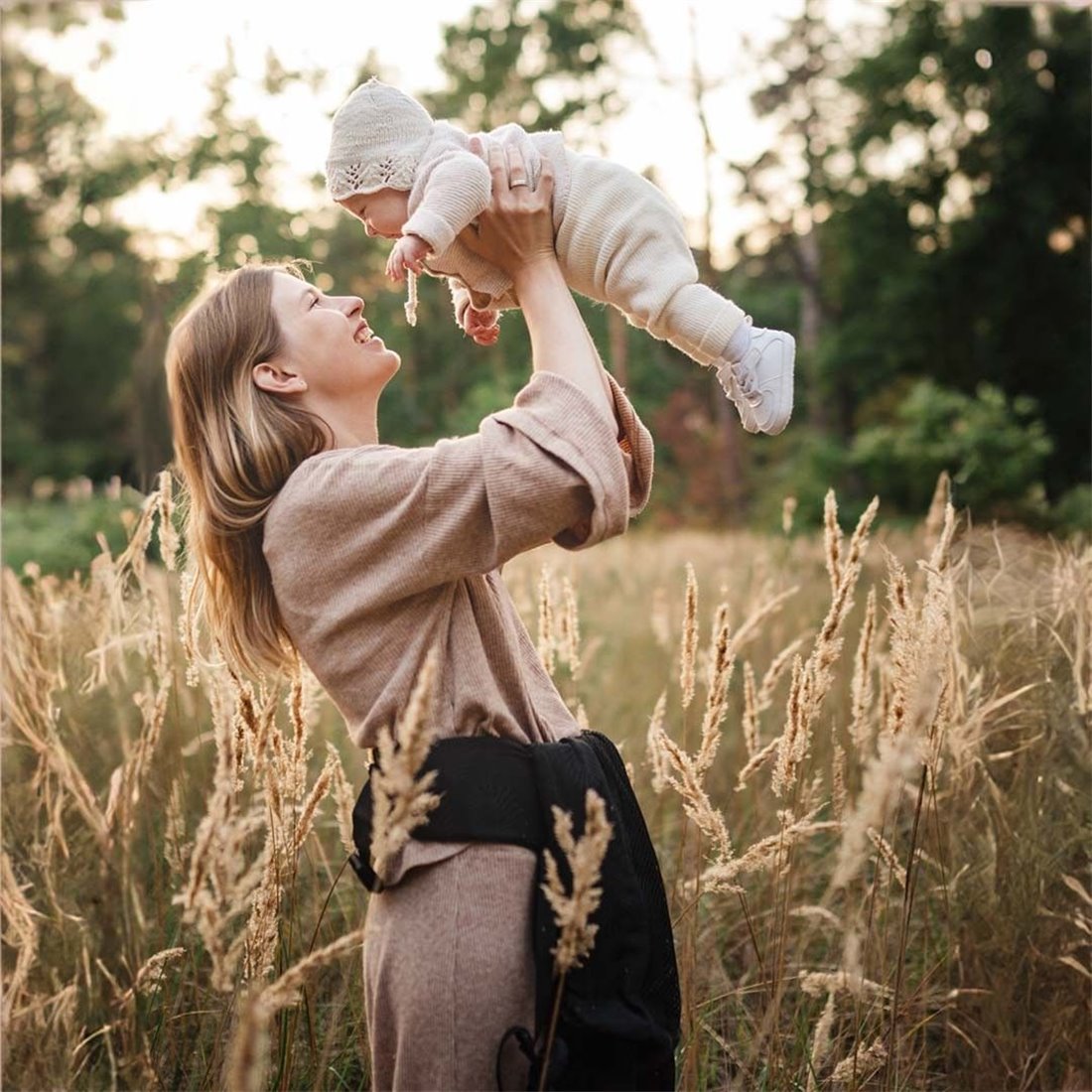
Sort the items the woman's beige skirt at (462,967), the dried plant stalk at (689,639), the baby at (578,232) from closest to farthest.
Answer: the woman's beige skirt at (462,967) → the baby at (578,232) → the dried plant stalk at (689,639)

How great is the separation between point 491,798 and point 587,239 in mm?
853

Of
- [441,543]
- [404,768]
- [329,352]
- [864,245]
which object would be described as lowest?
[404,768]

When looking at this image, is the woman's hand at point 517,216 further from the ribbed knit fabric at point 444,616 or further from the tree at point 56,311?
the tree at point 56,311

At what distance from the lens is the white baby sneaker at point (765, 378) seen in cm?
185

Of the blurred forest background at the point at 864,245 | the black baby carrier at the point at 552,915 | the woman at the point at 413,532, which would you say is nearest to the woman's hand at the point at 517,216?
the woman at the point at 413,532

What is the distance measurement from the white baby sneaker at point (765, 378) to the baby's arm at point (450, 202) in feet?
1.57

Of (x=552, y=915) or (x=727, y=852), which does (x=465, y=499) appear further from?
(x=727, y=852)

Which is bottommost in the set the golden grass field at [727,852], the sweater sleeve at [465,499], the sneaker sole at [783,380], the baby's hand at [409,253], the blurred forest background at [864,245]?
the golden grass field at [727,852]

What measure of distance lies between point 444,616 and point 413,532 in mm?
141

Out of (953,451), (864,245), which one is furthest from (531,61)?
(953,451)

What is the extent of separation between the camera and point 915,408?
10.4m

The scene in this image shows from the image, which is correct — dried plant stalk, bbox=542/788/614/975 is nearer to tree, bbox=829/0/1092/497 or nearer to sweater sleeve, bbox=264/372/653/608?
sweater sleeve, bbox=264/372/653/608

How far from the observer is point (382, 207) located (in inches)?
76.5

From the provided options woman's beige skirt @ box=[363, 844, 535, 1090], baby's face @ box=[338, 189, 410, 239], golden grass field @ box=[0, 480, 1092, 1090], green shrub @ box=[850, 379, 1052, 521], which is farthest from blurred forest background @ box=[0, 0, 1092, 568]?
woman's beige skirt @ box=[363, 844, 535, 1090]
